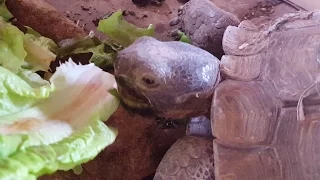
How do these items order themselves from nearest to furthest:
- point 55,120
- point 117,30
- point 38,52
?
point 55,120
point 38,52
point 117,30

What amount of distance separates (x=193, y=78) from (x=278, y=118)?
0.22 meters

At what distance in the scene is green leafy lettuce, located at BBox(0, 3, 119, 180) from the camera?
2.88ft

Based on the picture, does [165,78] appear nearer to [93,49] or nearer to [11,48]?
[93,49]

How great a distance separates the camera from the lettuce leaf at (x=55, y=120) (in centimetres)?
87

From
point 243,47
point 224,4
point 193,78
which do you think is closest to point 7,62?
point 193,78

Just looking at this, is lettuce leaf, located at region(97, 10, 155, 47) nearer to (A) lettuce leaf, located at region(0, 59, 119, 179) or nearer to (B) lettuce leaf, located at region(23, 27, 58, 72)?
(B) lettuce leaf, located at region(23, 27, 58, 72)

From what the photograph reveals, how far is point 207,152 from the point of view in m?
1.26

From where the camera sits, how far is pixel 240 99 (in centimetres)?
118

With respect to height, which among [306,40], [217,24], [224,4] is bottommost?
[224,4]

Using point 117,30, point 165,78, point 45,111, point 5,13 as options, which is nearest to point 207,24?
point 117,30

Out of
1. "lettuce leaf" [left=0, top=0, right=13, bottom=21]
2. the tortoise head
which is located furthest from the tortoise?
"lettuce leaf" [left=0, top=0, right=13, bottom=21]

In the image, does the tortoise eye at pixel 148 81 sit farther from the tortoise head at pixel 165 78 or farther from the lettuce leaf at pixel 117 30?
the lettuce leaf at pixel 117 30

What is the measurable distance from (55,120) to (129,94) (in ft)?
0.71

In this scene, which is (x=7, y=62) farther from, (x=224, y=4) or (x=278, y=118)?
Answer: (x=224, y=4)
